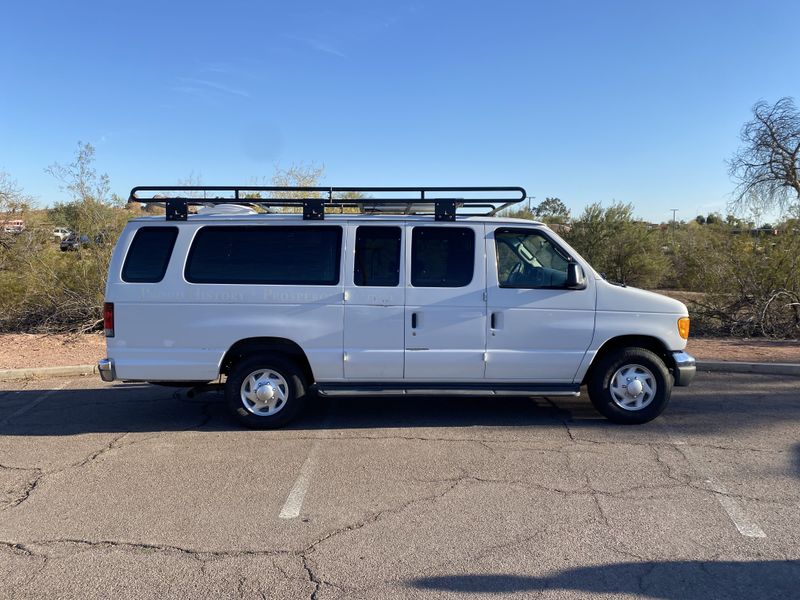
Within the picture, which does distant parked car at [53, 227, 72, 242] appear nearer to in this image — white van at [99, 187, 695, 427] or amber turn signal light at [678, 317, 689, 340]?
white van at [99, 187, 695, 427]

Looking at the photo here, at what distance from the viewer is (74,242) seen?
12719mm

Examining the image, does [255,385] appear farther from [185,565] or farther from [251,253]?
[185,565]

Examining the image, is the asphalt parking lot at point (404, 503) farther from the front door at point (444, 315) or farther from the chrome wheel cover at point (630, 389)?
the front door at point (444, 315)

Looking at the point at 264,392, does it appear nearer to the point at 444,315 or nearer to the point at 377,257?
the point at 377,257

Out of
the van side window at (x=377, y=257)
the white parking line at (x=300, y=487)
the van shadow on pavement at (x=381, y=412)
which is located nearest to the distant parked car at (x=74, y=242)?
the van shadow on pavement at (x=381, y=412)

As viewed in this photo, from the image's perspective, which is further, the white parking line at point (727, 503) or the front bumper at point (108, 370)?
the front bumper at point (108, 370)

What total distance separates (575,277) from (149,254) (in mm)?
4318

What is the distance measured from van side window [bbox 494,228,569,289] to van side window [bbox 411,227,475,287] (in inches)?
12.4

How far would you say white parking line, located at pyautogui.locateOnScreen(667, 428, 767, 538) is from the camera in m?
4.03

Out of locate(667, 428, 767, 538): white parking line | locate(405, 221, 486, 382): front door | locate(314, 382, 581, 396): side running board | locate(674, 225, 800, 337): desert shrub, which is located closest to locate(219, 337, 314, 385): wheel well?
locate(314, 382, 581, 396): side running board

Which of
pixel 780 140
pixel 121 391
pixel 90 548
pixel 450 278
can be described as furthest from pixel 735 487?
pixel 780 140

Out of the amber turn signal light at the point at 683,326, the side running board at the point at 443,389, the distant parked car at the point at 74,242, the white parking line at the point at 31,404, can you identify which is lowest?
the white parking line at the point at 31,404

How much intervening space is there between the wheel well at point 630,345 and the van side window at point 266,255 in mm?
2819

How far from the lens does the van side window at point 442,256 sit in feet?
20.2
